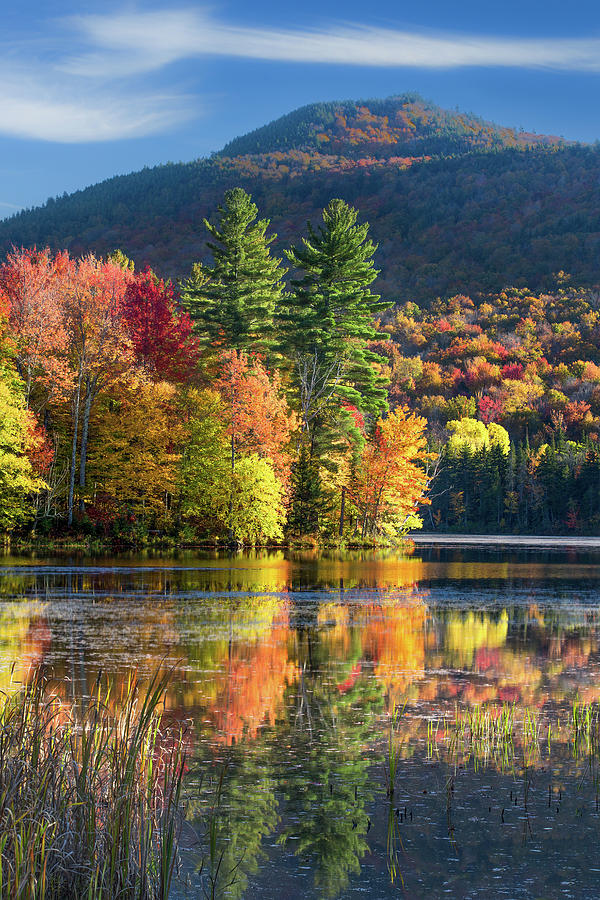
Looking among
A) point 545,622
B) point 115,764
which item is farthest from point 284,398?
point 115,764

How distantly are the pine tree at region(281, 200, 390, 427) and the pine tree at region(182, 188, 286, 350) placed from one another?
92.5 inches

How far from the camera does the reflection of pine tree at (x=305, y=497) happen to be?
60.7 metres

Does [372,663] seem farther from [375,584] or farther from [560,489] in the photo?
[560,489]

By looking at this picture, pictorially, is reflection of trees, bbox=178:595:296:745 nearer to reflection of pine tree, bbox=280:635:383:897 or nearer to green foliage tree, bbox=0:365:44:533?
reflection of pine tree, bbox=280:635:383:897

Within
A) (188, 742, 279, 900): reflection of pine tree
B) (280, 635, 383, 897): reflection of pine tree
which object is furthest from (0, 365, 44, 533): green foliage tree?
(188, 742, 279, 900): reflection of pine tree

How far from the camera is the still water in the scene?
8.20m

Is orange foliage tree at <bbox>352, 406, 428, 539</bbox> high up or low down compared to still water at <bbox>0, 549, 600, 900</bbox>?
up

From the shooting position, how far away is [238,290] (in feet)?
222

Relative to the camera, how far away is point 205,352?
69.9m

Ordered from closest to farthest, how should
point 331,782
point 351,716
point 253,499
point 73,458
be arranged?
point 331,782 < point 351,716 < point 73,458 < point 253,499

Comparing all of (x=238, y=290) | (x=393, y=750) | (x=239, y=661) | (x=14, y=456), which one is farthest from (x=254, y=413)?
(x=393, y=750)

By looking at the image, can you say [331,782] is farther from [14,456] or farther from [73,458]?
[73,458]

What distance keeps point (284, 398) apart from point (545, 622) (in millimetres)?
37072

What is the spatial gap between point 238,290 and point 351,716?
5632 cm
